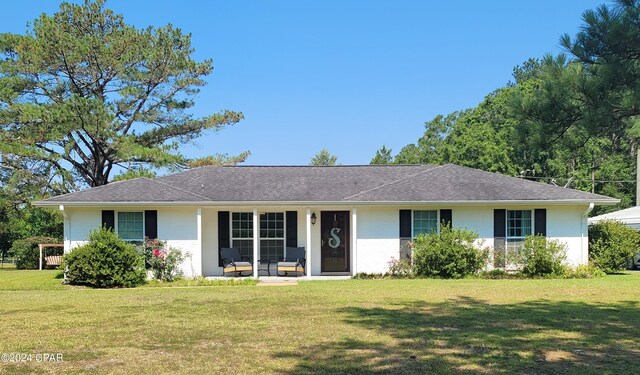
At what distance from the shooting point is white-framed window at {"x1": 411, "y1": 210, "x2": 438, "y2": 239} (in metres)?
18.9

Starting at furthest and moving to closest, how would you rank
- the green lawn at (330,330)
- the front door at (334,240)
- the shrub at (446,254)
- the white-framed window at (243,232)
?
the front door at (334,240) → the white-framed window at (243,232) → the shrub at (446,254) → the green lawn at (330,330)

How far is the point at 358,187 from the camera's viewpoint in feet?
67.2

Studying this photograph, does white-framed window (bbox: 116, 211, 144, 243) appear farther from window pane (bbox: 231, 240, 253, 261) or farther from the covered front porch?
window pane (bbox: 231, 240, 253, 261)

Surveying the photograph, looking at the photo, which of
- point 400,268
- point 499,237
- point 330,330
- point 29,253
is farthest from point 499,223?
point 29,253

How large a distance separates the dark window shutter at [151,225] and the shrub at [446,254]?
792cm

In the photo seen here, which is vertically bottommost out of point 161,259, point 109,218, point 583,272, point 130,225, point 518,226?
point 583,272

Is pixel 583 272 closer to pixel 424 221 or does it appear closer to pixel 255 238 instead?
pixel 424 221

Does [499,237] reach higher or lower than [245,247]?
higher

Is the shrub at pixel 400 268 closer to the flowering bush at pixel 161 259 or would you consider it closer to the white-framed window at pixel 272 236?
the white-framed window at pixel 272 236

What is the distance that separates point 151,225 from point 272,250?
13.0ft

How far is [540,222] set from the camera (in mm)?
19000

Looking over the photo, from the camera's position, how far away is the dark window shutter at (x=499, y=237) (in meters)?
18.7

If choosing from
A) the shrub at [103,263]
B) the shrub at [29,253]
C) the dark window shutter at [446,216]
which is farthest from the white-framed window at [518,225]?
the shrub at [29,253]

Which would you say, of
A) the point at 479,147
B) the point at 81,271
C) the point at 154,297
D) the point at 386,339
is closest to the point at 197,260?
the point at 81,271
